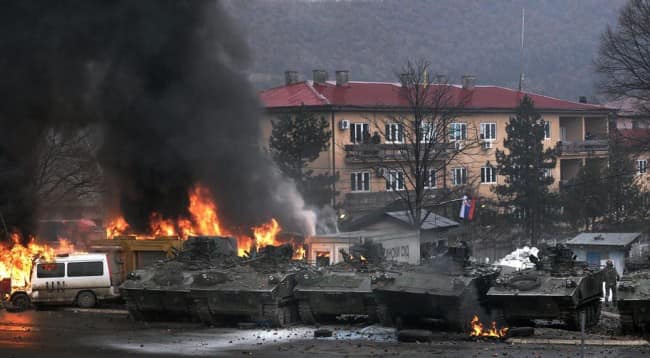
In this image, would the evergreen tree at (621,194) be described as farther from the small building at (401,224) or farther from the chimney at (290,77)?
the chimney at (290,77)

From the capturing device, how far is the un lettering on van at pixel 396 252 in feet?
129

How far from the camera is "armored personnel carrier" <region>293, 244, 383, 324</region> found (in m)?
25.8

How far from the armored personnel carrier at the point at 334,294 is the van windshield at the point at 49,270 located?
816 cm

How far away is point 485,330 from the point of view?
80.0 feet

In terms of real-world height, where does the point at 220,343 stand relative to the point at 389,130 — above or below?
below

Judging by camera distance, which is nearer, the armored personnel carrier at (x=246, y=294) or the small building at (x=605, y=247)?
the armored personnel carrier at (x=246, y=294)

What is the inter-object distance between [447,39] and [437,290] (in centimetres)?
9888

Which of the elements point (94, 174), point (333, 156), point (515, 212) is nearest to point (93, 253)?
point (94, 174)

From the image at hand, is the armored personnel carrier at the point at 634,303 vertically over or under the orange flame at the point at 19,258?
under

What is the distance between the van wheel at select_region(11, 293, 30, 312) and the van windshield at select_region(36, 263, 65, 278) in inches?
42.8

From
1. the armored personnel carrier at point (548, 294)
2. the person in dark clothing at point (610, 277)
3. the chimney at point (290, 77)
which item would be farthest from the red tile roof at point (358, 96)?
the armored personnel carrier at point (548, 294)

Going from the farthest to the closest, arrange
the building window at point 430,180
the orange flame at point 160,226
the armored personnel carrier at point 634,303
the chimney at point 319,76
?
1. the chimney at point 319,76
2. the building window at point 430,180
3. the orange flame at point 160,226
4. the armored personnel carrier at point 634,303

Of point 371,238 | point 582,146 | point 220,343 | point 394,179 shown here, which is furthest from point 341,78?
point 220,343

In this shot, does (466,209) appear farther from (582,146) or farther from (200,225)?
(582,146)
